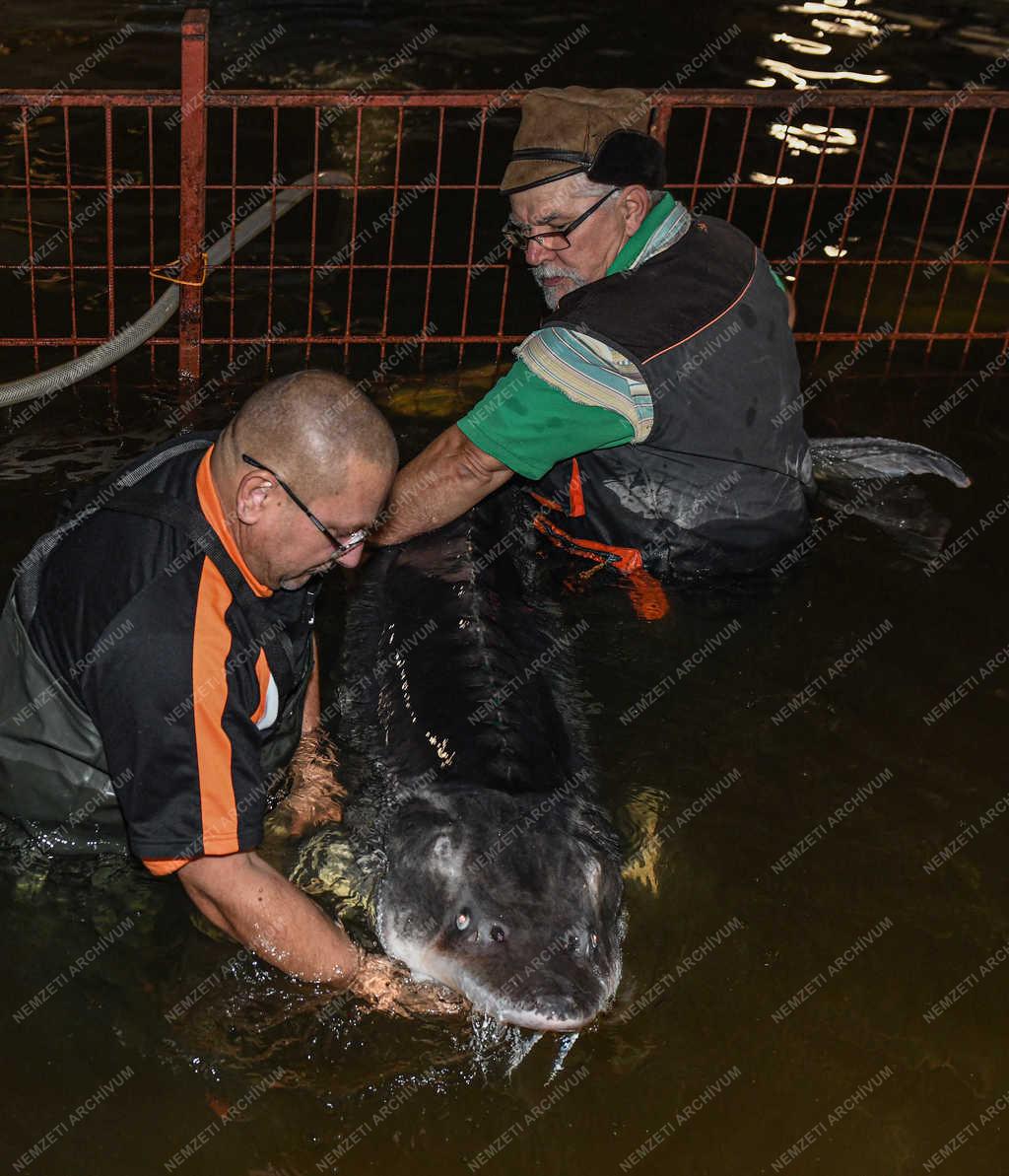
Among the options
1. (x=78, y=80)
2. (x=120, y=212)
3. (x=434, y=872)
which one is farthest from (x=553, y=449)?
(x=78, y=80)

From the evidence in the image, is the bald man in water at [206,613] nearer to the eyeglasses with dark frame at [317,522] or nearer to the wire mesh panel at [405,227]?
the eyeglasses with dark frame at [317,522]

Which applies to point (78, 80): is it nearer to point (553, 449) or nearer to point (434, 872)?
point (553, 449)

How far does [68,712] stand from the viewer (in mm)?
3252

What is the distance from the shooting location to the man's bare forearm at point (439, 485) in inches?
184

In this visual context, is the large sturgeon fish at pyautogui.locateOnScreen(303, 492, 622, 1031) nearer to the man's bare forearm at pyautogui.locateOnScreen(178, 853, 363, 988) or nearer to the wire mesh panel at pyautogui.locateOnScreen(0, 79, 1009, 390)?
the man's bare forearm at pyautogui.locateOnScreen(178, 853, 363, 988)

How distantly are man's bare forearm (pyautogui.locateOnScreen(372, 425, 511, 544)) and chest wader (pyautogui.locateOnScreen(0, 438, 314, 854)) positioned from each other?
1243 millimetres

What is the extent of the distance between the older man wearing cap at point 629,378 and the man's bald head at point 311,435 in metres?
1.65

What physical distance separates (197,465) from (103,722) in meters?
0.62

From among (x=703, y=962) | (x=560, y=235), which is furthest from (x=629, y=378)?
(x=703, y=962)

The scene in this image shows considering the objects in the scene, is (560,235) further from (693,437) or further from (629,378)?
(693,437)

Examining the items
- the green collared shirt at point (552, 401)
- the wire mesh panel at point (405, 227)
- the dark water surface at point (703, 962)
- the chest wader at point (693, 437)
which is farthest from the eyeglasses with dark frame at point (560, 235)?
the dark water surface at point (703, 962)

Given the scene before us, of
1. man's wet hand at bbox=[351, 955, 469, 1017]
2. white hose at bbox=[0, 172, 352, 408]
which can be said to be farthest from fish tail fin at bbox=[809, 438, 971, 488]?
man's wet hand at bbox=[351, 955, 469, 1017]

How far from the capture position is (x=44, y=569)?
126 inches

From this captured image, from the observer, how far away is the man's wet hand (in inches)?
142
